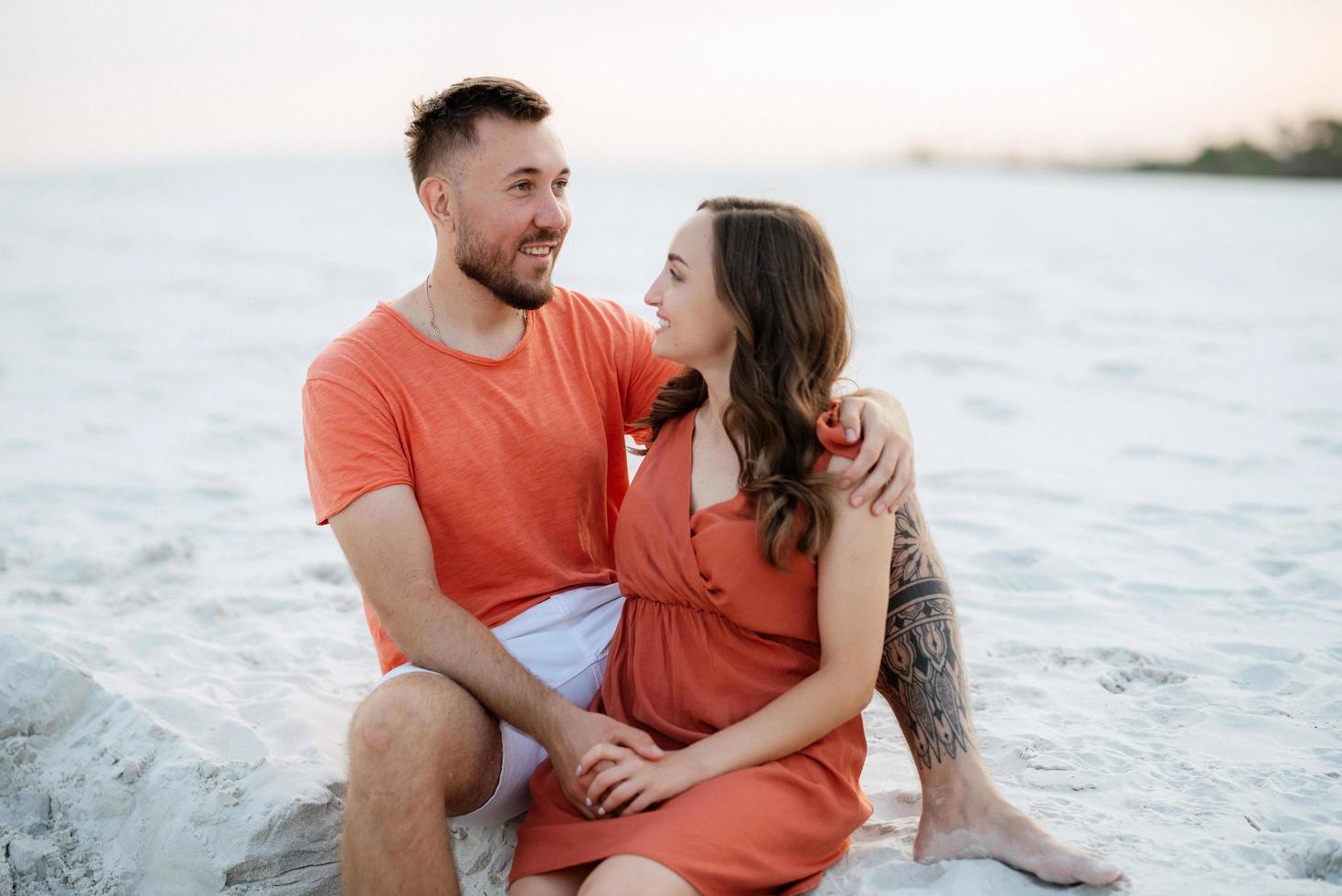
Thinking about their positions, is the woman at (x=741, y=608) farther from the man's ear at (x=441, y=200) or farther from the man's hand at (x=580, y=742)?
the man's ear at (x=441, y=200)

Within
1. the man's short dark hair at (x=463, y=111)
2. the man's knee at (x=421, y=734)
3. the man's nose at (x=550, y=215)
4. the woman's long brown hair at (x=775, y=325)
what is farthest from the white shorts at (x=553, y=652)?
the man's short dark hair at (x=463, y=111)

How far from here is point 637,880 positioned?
223cm

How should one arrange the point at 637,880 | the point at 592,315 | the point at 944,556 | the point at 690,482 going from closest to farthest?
the point at 637,880
the point at 690,482
the point at 592,315
the point at 944,556

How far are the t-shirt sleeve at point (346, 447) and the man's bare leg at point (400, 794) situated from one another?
47 cm

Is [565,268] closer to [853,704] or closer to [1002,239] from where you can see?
Result: [1002,239]

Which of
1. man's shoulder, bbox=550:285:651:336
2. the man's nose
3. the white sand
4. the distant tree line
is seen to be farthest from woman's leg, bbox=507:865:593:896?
the distant tree line

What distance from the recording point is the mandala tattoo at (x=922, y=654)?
8.98ft

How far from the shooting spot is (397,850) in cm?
243

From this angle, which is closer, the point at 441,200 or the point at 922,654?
the point at 922,654

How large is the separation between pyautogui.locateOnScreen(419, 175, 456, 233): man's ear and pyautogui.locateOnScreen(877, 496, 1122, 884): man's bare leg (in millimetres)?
1415

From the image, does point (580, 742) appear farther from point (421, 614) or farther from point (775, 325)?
point (775, 325)

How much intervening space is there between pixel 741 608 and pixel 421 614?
74 cm

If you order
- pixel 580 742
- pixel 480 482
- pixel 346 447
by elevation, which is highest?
pixel 346 447

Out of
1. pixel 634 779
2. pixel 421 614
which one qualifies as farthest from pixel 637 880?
pixel 421 614
